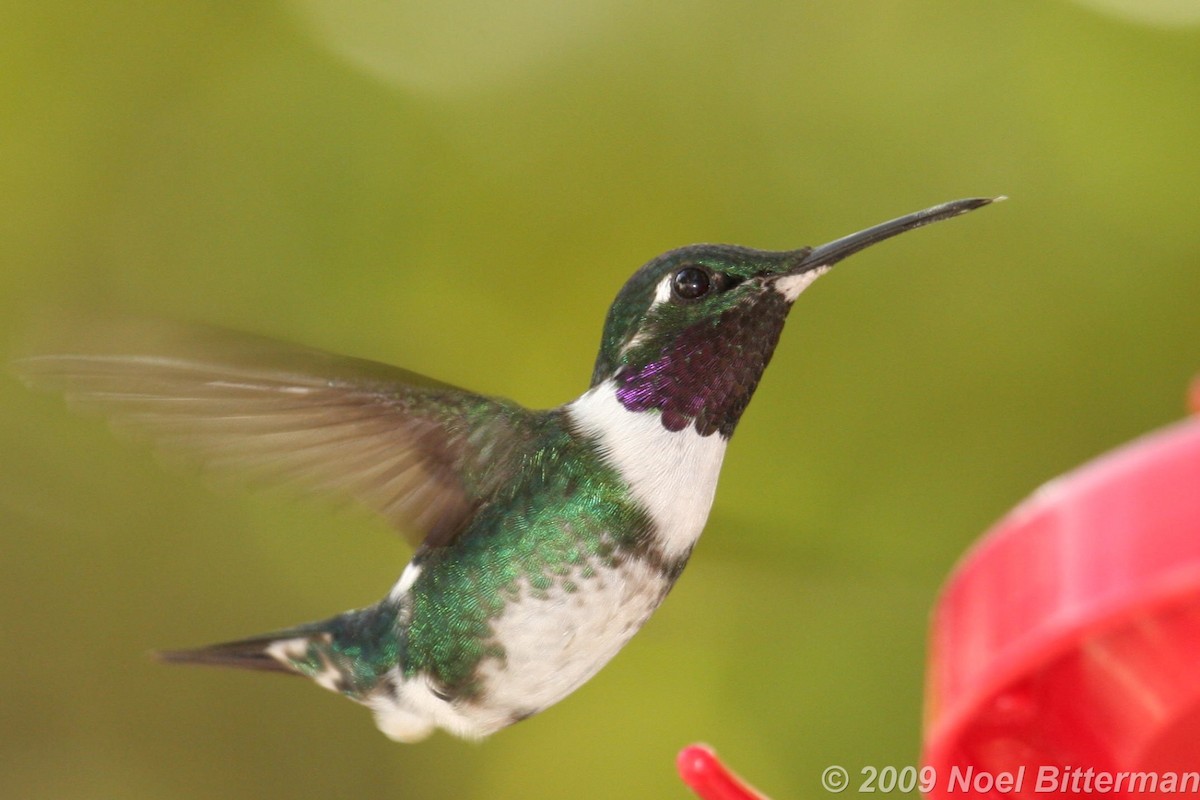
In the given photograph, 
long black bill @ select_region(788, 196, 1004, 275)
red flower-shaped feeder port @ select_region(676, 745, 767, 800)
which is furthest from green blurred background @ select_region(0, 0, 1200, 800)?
red flower-shaped feeder port @ select_region(676, 745, 767, 800)

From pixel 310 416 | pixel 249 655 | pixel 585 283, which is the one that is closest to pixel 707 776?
pixel 310 416

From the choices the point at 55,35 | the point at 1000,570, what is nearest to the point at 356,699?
the point at 1000,570

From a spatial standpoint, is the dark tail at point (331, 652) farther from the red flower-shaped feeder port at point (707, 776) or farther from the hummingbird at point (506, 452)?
the red flower-shaped feeder port at point (707, 776)

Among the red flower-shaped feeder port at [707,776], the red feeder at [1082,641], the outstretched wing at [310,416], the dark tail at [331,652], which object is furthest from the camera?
the dark tail at [331,652]

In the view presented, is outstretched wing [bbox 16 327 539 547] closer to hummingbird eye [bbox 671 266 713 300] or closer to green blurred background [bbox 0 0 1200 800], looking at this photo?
hummingbird eye [bbox 671 266 713 300]

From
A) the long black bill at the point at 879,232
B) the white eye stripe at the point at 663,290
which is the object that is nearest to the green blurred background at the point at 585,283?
the white eye stripe at the point at 663,290

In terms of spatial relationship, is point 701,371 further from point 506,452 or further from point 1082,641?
point 1082,641

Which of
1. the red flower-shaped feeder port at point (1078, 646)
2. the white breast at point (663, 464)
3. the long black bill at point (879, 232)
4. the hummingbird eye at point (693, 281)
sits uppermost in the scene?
the hummingbird eye at point (693, 281)
